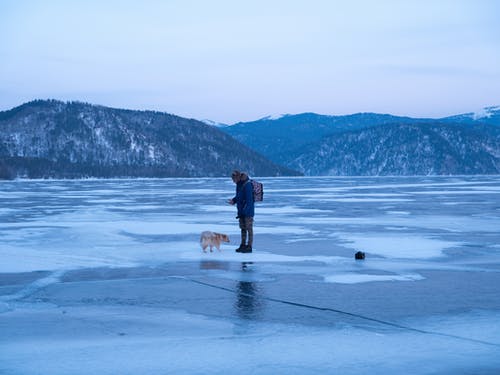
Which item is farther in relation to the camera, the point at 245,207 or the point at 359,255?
the point at 245,207

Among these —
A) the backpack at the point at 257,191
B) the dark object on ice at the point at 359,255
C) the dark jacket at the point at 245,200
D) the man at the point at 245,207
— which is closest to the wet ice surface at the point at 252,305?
the dark object on ice at the point at 359,255

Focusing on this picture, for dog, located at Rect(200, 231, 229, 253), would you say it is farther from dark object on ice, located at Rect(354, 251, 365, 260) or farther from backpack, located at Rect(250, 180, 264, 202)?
dark object on ice, located at Rect(354, 251, 365, 260)

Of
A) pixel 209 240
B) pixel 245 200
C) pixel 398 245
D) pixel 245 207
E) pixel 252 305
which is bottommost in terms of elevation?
pixel 252 305

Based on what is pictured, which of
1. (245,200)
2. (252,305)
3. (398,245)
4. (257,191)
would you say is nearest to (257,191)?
(257,191)

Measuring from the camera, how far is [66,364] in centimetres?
654

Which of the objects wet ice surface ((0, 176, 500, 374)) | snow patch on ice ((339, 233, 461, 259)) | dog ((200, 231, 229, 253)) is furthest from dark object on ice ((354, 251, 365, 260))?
dog ((200, 231, 229, 253))

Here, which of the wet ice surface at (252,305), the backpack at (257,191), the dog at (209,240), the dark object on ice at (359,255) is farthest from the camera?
the backpack at (257,191)

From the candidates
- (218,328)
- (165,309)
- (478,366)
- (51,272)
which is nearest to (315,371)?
(478,366)

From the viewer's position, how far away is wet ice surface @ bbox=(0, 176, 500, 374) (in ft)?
22.1

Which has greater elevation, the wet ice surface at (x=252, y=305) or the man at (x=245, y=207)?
the man at (x=245, y=207)

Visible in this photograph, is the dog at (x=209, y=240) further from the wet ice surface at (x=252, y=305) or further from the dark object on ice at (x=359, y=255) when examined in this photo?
the dark object on ice at (x=359, y=255)

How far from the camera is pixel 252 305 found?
9516mm

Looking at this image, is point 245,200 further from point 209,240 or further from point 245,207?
point 209,240

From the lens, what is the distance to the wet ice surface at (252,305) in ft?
22.1
